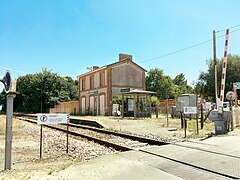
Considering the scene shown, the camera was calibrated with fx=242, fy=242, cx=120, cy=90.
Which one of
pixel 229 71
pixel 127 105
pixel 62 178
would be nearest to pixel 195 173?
pixel 62 178

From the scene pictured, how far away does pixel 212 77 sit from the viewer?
123 feet

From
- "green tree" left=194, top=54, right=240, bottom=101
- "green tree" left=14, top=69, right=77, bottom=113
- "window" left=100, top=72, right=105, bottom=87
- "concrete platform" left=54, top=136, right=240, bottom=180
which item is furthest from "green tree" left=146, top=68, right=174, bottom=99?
"concrete platform" left=54, top=136, right=240, bottom=180

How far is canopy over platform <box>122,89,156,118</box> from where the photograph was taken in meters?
25.2

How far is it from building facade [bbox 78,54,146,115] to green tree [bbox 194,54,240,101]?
10.6 metres

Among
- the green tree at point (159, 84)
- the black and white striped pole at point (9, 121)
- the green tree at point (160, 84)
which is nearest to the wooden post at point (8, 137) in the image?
the black and white striped pole at point (9, 121)

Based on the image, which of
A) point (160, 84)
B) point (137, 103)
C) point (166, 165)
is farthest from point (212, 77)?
point (166, 165)

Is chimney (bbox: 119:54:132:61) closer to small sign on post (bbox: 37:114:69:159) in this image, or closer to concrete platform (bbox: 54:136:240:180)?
small sign on post (bbox: 37:114:69:159)

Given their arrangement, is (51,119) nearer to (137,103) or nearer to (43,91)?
(137,103)

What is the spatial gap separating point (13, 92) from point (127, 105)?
71.1ft

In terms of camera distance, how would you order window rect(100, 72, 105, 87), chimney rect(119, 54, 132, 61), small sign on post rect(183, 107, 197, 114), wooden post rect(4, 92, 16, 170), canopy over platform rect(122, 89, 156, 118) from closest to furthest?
wooden post rect(4, 92, 16, 170), small sign on post rect(183, 107, 197, 114), canopy over platform rect(122, 89, 156, 118), window rect(100, 72, 105, 87), chimney rect(119, 54, 132, 61)

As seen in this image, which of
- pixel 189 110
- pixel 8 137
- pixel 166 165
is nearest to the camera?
pixel 166 165

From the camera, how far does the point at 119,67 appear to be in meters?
34.0

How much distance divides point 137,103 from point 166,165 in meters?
21.8

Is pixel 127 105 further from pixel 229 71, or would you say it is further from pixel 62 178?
pixel 62 178
